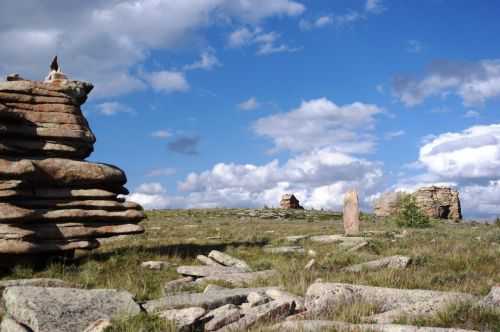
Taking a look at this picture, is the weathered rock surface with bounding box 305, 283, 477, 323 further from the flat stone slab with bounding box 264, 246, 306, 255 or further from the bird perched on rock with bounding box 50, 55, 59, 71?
the bird perched on rock with bounding box 50, 55, 59, 71

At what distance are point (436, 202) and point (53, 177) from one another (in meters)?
47.0

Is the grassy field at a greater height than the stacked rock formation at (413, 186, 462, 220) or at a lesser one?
lesser

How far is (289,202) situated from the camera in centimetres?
6912

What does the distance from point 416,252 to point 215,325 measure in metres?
11.9

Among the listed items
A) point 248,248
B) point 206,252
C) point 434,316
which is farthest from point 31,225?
point 434,316

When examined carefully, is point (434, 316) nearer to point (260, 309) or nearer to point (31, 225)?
point (260, 309)

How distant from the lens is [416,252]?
18.0 meters

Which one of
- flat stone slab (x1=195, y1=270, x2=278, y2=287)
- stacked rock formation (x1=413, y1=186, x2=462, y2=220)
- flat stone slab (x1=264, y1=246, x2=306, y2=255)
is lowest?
flat stone slab (x1=195, y1=270, x2=278, y2=287)

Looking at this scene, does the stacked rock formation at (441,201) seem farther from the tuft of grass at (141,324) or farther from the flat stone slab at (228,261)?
the tuft of grass at (141,324)

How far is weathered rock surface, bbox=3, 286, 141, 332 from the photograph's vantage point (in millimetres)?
7809

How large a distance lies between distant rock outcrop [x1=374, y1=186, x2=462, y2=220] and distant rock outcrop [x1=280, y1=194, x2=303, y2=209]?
47.7ft

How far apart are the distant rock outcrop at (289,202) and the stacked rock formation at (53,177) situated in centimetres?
5168

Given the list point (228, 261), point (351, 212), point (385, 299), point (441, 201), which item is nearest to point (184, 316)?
point (385, 299)

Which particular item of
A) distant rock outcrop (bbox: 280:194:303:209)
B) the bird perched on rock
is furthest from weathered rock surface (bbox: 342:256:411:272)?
distant rock outcrop (bbox: 280:194:303:209)
